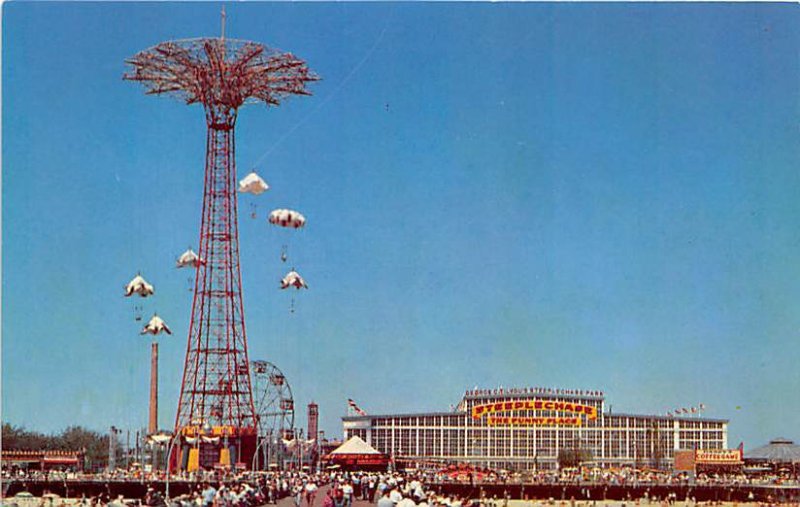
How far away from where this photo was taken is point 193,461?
8669 cm

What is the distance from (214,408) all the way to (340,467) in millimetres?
10260

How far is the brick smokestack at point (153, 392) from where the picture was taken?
10088 centimetres

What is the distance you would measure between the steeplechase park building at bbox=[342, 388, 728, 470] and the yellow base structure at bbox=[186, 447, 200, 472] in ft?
208

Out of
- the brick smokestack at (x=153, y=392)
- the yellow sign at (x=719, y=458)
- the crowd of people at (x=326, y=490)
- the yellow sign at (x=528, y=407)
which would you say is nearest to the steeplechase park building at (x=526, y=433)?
the yellow sign at (x=528, y=407)

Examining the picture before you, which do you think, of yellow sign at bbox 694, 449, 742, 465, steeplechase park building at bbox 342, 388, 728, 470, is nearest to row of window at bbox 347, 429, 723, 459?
steeplechase park building at bbox 342, 388, 728, 470

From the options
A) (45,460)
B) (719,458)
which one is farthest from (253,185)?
(719,458)

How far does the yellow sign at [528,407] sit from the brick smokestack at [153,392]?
2263 inches

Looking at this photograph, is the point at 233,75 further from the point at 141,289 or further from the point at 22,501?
the point at 22,501

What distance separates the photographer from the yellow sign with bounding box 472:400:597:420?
5945 inches

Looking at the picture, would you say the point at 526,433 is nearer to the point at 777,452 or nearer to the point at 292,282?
the point at 777,452

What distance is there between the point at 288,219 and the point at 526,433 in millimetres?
99636

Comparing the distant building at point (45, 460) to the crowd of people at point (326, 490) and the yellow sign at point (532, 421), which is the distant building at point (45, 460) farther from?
the yellow sign at point (532, 421)

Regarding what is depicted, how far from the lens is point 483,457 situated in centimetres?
14925

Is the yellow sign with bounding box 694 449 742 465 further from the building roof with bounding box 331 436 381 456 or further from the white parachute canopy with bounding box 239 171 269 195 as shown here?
the white parachute canopy with bounding box 239 171 269 195
